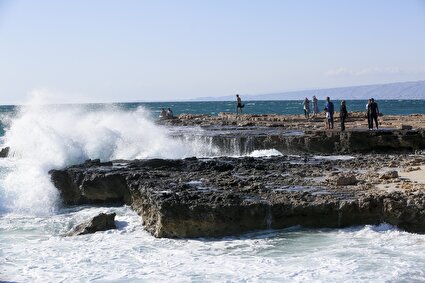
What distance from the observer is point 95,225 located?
42.1 feet

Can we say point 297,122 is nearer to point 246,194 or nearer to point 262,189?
point 262,189

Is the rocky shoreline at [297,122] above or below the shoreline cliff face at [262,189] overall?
above

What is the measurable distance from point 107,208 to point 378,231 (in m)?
6.94

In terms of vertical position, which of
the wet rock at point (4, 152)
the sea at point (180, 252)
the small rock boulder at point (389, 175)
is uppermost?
the small rock boulder at point (389, 175)

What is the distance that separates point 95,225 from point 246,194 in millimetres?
3241

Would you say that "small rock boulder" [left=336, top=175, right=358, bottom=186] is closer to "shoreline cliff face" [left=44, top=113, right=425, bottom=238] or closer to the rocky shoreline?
"shoreline cliff face" [left=44, top=113, right=425, bottom=238]

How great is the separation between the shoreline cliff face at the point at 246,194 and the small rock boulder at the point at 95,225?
762 millimetres

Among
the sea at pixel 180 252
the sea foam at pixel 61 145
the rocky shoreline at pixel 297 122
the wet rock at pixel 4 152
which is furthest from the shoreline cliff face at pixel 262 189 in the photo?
the wet rock at pixel 4 152

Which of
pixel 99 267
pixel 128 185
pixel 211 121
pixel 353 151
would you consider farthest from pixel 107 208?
pixel 211 121

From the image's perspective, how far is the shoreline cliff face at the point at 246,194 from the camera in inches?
467

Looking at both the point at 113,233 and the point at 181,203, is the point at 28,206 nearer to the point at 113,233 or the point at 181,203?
the point at 113,233

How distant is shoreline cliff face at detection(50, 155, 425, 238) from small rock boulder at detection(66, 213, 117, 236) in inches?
30.0

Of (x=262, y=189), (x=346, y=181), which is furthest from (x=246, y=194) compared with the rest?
(x=346, y=181)

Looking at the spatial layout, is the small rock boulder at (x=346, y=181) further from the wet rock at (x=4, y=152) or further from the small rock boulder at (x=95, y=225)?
the wet rock at (x=4, y=152)
